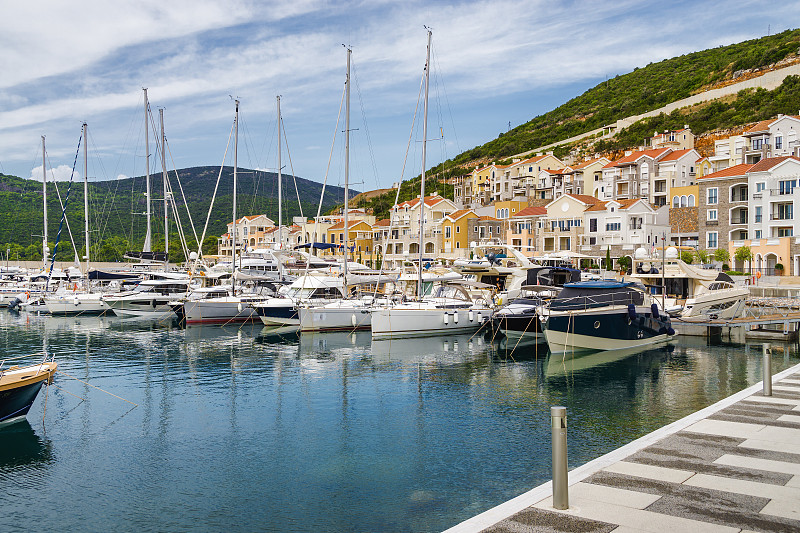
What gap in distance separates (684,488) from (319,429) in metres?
10.2

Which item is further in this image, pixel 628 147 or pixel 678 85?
pixel 678 85

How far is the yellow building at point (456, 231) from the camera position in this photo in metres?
85.4

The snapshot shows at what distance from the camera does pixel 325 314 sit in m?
36.9

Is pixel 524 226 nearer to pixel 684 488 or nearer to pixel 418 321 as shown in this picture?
pixel 418 321

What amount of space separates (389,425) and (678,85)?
13152cm

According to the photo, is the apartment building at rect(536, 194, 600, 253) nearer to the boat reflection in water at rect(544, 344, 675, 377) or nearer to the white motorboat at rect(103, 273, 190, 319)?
the boat reflection in water at rect(544, 344, 675, 377)

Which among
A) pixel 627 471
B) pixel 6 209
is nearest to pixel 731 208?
pixel 627 471

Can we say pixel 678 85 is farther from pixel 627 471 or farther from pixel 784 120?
pixel 627 471

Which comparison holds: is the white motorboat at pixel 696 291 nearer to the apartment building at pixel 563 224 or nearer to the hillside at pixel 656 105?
the apartment building at pixel 563 224

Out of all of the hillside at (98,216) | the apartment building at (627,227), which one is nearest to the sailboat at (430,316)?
the apartment building at (627,227)

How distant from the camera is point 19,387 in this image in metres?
15.4

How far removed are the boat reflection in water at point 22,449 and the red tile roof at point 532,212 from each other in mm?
68675

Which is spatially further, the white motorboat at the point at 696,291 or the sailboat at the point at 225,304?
the sailboat at the point at 225,304

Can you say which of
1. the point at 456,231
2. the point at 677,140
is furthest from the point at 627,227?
the point at 677,140
